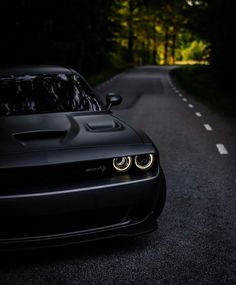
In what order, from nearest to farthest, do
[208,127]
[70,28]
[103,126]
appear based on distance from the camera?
[103,126] → [208,127] → [70,28]

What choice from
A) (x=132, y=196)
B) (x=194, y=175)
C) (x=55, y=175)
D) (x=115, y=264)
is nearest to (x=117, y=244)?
(x=115, y=264)

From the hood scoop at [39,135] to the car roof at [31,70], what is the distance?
1.52 meters

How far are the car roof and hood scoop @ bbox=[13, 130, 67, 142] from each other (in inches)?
59.9

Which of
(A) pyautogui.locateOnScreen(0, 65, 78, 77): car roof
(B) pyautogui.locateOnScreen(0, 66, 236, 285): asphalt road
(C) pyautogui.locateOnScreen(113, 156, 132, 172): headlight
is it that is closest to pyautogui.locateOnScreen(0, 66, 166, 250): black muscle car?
(C) pyautogui.locateOnScreen(113, 156, 132, 172): headlight

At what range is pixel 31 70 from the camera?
5.27 meters

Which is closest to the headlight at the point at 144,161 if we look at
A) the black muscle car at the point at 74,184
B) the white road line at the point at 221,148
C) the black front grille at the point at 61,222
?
the black muscle car at the point at 74,184

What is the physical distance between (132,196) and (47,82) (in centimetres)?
217

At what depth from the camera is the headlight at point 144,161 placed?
142 inches

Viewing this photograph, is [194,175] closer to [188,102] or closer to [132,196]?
[132,196]

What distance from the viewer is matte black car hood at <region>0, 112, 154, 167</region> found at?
335 cm

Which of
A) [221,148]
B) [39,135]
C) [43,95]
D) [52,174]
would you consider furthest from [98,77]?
[52,174]

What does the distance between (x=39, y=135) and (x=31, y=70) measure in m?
1.73

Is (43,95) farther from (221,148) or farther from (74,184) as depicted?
(221,148)

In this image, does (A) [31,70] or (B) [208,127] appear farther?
(B) [208,127]
